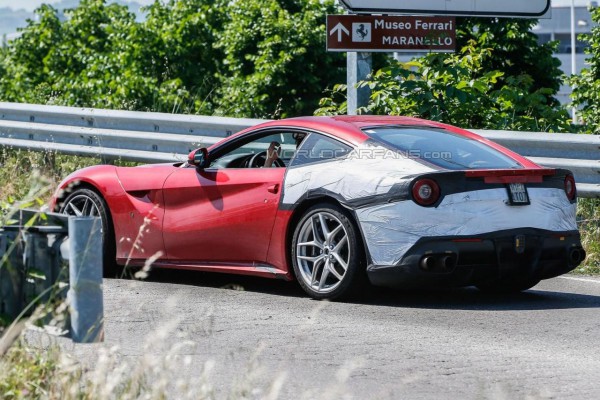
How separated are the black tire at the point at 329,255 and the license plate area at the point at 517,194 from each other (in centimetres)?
101

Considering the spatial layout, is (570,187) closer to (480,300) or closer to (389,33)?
(480,300)

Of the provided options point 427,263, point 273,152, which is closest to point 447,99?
point 273,152

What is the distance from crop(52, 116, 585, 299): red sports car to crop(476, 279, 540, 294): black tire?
0.06ft

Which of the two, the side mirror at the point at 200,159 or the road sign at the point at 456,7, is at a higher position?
the road sign at the point at 456,7

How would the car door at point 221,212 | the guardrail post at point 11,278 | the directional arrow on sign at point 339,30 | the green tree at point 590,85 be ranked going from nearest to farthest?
1. the guardrail post at point 11,278
2. the car door at point 221,212
3. the directional arrow on sign at point 339,30
4. the green tree at point 590,85

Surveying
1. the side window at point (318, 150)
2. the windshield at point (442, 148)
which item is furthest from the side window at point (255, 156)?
the windshield at point (442, 148)

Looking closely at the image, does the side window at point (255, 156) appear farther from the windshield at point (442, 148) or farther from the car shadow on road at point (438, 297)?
the car shadow on road at point (438, 297)

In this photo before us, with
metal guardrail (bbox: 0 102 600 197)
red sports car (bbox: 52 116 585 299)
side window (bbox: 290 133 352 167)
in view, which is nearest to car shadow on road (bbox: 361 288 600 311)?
red sports car (bbox: 52 116 585 299)

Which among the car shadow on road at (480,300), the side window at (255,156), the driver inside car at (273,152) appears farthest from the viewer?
the side window at (255,156)

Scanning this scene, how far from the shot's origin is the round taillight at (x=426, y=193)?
7848 mm

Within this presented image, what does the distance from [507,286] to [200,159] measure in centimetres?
239

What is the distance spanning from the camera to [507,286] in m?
8.75

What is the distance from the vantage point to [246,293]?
8805mm

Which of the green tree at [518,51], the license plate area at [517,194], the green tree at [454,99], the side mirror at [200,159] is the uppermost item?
the green tree at [518,51]
